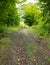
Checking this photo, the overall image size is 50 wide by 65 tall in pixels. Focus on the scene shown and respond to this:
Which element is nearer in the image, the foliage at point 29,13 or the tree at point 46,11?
the tree at point 46,11

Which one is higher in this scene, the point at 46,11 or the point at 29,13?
the point at 46,11

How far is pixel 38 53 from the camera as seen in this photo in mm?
7855

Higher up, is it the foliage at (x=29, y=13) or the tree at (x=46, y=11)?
the tree at (x=46, y=11)

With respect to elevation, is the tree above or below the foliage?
above

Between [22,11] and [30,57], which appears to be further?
[22,11]

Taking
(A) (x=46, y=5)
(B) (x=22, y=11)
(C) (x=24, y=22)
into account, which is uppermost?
(A) (x=46, y=5)

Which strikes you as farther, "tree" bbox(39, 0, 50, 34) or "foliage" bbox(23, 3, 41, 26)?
"foliage" bbox(23, 3, 41, 26)

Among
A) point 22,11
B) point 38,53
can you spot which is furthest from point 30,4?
point 38,53

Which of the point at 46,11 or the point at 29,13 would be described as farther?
the point at 29,13

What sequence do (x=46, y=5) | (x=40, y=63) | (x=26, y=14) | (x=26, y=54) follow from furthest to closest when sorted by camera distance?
(x=26, y=14)
(x=46, y=5)
(x=26, y=54)
(x=40, y=63)

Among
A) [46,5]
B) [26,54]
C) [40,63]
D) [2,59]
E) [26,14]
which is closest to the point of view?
[40,63]

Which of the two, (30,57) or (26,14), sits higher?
(30,57)

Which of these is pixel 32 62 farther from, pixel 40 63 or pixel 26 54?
pixel 26 54

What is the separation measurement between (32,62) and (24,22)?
27.2 meters
